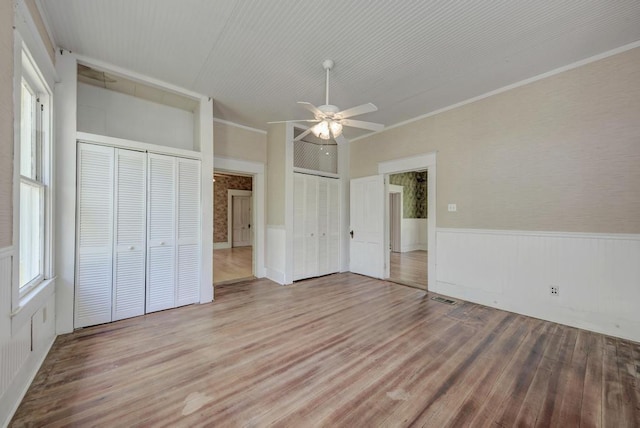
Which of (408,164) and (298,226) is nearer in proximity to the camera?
(408,164)

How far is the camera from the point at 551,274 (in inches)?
120

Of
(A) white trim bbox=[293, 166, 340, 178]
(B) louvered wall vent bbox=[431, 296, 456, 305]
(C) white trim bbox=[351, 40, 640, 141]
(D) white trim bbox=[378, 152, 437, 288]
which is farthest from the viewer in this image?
(A) white trim bbox=[293, 166, 340, 178]

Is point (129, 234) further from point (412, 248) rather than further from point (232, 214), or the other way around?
point (412, 248)

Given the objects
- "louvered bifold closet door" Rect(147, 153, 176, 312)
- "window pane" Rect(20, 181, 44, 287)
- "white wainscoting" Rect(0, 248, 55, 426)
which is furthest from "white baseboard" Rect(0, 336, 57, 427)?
"louvered bifold closet door" Rect(147, 153, 176, 312)

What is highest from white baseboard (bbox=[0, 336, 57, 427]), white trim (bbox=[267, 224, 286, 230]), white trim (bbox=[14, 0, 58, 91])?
white trim (bbox=[14, 0, 58, 91])

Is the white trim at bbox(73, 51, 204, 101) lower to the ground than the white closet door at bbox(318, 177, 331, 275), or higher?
higher

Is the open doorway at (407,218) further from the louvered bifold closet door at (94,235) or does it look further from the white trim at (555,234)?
the louvered bifold closet door at (94,235)

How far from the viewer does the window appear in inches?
86.0

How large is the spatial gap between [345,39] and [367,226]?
3361mm

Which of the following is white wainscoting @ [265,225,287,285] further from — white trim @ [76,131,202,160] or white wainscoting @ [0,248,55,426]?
white wainscoting @ [0,248,55,426]

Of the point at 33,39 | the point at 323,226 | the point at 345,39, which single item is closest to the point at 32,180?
the point at 33,39

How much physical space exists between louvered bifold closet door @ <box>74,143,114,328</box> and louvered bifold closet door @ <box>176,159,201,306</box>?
0.75 m

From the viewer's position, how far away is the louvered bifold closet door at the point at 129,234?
3.03 metres

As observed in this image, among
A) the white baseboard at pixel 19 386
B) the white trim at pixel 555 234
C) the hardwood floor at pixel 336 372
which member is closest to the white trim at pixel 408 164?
the white trim at pixel 555 234
